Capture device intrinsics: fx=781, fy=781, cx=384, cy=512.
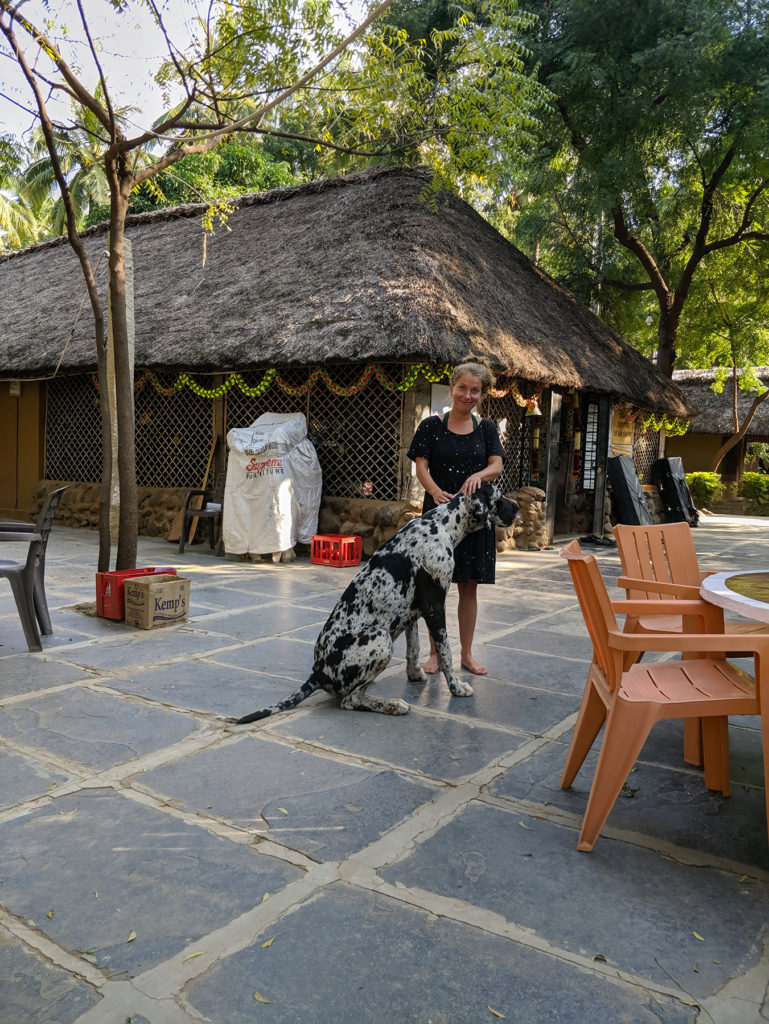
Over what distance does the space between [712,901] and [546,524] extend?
319 inches

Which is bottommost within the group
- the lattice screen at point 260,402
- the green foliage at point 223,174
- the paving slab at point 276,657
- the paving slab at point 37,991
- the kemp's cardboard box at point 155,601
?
the paving slab at point 37,991

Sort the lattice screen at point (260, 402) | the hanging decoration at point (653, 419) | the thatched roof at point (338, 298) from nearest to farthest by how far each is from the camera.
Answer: the thatched roof at point (338, 298) < the lattice screen at point (260, 402) < the hanging decoration at point (653, 419)

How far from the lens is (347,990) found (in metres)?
1.65

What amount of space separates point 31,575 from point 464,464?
244 cm

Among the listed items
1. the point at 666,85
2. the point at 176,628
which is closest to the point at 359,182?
the point at 666,85

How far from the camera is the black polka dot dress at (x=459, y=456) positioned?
12.9ft

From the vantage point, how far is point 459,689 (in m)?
3.70

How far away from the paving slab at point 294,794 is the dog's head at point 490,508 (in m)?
1.39

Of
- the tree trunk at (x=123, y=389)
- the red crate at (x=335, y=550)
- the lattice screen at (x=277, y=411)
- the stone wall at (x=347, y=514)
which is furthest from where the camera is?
the lattice screen at (x=277, y=411)

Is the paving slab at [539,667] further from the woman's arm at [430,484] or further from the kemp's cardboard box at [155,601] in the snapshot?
the kemp's cardboard box at [155,601]

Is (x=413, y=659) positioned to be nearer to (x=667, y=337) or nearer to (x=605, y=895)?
(x=605, y=895)

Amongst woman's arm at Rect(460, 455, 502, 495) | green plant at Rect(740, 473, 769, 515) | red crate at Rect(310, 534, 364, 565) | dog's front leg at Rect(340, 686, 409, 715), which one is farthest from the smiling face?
green plant at Rect(740, 473, 769, 515)

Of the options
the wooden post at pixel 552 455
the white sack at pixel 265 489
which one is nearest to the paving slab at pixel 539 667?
the white sack at pixel 265 489

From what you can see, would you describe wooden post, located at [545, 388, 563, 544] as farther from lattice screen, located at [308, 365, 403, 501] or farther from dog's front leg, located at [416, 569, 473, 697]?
dog's front leg, located at [416, 569, 473, 697]
